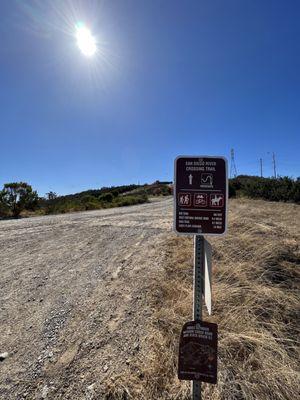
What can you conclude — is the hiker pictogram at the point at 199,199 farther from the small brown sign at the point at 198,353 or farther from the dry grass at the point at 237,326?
the dry grass at the point at 237,326

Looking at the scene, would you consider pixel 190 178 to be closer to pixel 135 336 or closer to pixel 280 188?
pixel 135 336

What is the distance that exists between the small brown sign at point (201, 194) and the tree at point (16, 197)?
17.4 m

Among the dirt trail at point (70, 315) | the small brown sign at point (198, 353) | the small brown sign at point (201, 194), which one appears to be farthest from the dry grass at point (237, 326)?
the small brown sign at point (201, 194)

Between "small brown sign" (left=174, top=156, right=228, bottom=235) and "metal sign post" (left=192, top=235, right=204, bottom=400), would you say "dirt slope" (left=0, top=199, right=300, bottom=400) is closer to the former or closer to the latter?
"metal sign post" (left=192, top=235, right=204, bottom=400)

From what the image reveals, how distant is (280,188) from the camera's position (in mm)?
18609

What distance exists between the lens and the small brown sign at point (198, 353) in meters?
1.77

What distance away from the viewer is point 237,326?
265cm

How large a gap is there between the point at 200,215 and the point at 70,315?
7.58 ft


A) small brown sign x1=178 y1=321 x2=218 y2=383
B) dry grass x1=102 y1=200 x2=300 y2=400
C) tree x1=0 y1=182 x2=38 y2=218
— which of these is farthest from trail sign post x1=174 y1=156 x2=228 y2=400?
tree x1=0 y1=182 x2=38 y2=218

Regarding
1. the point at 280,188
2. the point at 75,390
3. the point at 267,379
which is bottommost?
the point at 75,390

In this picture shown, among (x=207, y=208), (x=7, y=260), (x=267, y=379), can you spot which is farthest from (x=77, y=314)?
(x=7, y=260)

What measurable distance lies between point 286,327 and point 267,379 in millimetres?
778

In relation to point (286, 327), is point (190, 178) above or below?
above

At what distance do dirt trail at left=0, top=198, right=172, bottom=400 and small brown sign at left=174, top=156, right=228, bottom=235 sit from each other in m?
1.42
